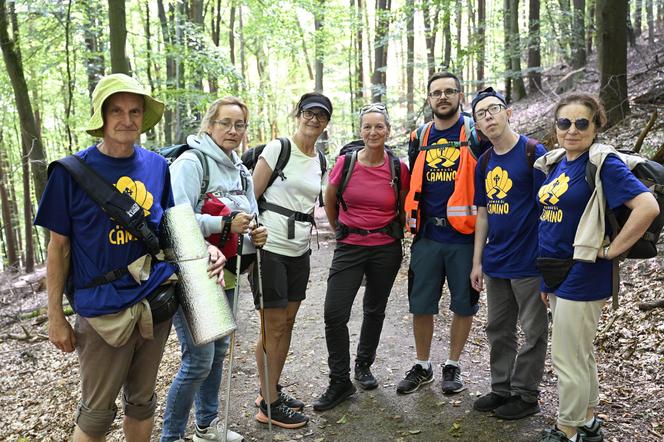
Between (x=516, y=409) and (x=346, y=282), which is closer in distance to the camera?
(x=516, y=409)

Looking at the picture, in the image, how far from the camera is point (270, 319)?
403cm

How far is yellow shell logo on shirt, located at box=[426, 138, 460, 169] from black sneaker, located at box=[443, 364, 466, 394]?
1913 millimetres

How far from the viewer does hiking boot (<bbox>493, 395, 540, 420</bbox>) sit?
3.94m

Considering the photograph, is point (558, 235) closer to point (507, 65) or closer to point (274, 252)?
point (274, 252)

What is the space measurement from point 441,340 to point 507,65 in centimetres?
1329

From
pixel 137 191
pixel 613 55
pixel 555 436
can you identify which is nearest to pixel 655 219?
pixel 555 436

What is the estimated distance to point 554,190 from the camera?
10.8 ft

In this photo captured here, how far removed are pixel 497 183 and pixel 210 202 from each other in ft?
7.34

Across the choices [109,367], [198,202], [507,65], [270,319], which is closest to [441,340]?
[270,319]

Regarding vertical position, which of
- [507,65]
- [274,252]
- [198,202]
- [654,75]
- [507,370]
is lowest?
[507,370]

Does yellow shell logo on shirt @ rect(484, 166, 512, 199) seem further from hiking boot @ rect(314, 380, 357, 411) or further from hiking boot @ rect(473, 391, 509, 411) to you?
hiking boot @ rect(314, 380, 357, 411)

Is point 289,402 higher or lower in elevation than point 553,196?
lower

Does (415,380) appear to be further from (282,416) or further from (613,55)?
(613,55)

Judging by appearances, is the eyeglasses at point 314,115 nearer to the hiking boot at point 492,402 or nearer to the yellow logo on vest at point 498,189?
the yellow logo on vest at point 498,189
